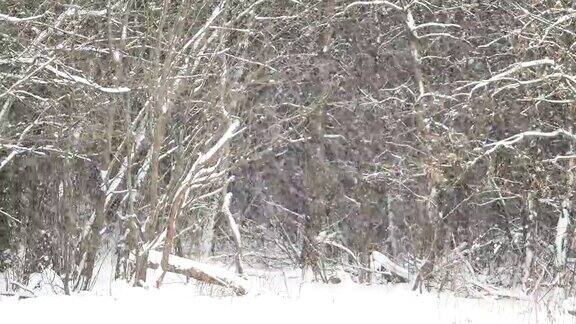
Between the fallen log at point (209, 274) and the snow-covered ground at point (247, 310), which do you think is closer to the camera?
the snow-covered ground at point (247, 310)

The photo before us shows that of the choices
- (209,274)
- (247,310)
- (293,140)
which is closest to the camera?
(247,310)

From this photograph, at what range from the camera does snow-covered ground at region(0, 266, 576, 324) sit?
6.67 m

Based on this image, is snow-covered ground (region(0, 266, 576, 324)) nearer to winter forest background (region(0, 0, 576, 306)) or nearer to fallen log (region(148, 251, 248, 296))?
fallen log (region(148, 251, 248, 296))

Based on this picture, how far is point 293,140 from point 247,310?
16.4ft

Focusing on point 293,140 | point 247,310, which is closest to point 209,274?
point 247,310

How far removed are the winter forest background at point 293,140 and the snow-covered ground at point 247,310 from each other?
3.78 ft

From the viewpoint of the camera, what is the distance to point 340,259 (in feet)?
44.0

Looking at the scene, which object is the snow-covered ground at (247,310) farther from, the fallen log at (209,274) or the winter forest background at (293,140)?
the winter forest background at (293,140)

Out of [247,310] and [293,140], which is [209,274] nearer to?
[247,310]

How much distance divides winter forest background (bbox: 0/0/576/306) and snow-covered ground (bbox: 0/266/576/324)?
1152 mm

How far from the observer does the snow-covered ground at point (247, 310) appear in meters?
6.67

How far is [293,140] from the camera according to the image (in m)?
11.9

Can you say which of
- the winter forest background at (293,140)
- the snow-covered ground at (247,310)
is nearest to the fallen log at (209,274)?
the winter forest background at (293,140)

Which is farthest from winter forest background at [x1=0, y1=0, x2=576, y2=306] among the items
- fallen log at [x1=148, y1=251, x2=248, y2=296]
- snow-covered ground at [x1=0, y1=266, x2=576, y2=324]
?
snow-covered ground at [x1=0, y1=266, x2=576, y2=324]
